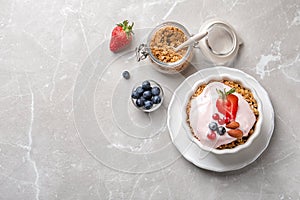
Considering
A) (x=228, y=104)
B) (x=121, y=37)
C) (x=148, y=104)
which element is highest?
(x=121, y=37)

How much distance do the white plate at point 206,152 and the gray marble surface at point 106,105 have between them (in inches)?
1.4

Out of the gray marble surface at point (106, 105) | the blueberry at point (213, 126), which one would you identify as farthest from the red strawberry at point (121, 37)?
the blueberry at point (213, 126)

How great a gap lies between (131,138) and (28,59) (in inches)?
19.0

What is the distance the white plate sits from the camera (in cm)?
145

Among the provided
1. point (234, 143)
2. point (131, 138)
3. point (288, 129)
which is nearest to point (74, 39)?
Answer: point (131, 138)

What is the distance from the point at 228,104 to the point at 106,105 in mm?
428

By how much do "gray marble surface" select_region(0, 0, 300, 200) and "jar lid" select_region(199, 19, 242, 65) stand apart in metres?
0.05

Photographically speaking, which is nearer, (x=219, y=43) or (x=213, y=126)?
(x=213, y=126)

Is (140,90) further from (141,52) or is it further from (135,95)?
(141,52)

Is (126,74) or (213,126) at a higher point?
(126,74)

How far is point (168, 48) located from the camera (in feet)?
4.79

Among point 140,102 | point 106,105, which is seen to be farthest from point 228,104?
point 106,105

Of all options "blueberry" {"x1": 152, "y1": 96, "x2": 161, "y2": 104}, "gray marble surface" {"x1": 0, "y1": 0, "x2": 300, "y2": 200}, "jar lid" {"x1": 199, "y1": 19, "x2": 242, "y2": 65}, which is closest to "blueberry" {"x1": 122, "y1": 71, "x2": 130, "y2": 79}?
"gray marble surface" {"x1": 0, "y1": 0, "x2": 300, "y2": 200}

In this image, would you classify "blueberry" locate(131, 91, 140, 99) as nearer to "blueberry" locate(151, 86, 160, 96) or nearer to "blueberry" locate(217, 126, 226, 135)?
"blueberry" locate(151, 86, 160, 96)
